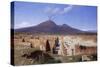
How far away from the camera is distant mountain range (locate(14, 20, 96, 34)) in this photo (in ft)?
7.45

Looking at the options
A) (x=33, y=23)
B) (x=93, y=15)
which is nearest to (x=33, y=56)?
(x=33, y=23)

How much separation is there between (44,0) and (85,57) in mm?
843

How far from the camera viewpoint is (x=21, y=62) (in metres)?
2.21

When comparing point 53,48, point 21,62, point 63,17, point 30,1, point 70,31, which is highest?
point 30,1

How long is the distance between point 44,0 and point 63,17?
298mm

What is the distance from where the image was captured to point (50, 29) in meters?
2.35

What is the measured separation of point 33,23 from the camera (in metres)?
2.28

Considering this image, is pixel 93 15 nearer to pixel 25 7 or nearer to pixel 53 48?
pixel 53 48

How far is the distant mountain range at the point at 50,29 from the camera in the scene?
89.4 inches

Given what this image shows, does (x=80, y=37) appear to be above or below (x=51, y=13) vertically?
below

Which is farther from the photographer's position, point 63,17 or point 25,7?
point 63,17

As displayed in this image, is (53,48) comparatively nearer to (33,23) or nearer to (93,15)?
(33,23)

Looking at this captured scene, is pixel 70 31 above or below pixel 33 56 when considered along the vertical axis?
above

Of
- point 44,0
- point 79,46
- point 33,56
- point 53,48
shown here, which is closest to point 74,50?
point 79,46
